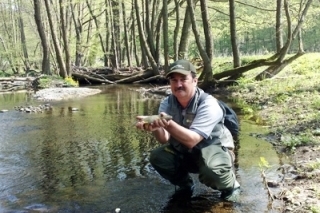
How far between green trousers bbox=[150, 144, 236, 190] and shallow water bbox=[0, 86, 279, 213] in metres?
0.25

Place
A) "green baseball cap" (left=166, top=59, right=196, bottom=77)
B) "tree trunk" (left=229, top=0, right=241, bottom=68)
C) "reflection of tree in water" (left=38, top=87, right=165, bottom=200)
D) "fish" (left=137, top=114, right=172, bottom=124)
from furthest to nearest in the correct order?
"tree trunk" (left=229, top=0, right=241, bottom=68), "reflection of tree in water" (left=38, top=87, right=165, bottom=200), "green baseball cap" (left=166, top=59, right=196, bottom=77), "fish" (left=137, top=114, right=172, bottom=124)

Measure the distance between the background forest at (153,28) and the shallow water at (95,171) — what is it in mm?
6682

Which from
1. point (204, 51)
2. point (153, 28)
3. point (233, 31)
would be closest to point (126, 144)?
point (204, 51)

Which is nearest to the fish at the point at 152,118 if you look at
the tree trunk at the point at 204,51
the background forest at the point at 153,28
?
the background forest at the point at 153,28

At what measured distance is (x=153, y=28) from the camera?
26.8m

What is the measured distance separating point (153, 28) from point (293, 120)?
63.9ft

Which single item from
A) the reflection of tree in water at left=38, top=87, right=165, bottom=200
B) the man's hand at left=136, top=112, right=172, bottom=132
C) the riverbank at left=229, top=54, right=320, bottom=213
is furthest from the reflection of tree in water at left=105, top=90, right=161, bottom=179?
the riverbank at left=229, top=54, right=320, bottom=213

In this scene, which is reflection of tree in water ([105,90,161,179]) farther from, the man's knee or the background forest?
the background forest

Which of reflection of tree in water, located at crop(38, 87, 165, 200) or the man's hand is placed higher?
the man's hand

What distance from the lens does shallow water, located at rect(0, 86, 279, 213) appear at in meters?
4.39

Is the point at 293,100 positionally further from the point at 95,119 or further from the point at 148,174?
the point at 148,174

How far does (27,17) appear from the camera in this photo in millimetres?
49125

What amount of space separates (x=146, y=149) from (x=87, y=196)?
7.87ft

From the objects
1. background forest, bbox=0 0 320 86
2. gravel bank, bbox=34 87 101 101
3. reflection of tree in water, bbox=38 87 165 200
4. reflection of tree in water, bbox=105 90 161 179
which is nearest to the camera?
reflection of tree in water, bbox=38 87 165 200
